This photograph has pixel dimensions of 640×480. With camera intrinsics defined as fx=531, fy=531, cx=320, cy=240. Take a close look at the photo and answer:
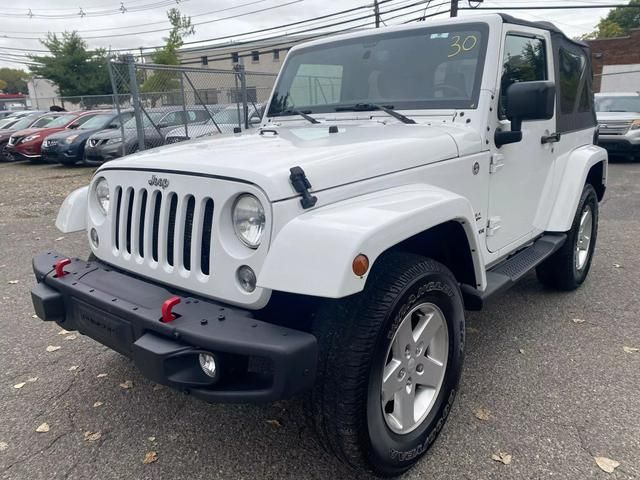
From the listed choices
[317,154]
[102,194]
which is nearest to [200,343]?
→ [317,154]

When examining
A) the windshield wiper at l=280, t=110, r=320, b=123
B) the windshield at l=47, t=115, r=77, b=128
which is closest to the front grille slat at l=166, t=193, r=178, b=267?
the windshield wiper at l=280, t=110, r=320, b=123

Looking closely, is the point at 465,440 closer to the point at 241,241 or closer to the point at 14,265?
the point at 241,241

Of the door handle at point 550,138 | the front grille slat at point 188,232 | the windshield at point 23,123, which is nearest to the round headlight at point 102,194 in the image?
the front grille slat at point 188,232

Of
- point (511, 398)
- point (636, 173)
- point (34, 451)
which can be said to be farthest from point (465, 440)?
point (636, 173)

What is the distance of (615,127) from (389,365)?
11752 millimetres

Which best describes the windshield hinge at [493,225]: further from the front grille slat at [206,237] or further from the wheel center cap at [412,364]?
the front grille slat at [206,237]

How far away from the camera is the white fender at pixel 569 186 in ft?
12.8

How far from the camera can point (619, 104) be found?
12852 millimetres

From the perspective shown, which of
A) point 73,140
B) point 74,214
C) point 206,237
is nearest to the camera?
point 206,237

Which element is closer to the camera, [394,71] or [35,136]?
[394,71]

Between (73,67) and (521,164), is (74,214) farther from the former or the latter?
(73,67)

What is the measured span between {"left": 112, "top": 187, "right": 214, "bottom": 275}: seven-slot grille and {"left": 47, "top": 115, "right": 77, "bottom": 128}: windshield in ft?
50.9

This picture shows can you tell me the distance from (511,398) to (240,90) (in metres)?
9.03

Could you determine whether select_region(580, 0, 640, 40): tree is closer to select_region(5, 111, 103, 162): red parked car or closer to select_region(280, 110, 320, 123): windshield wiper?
select_region(5, 111, 103, 162): red parked car
